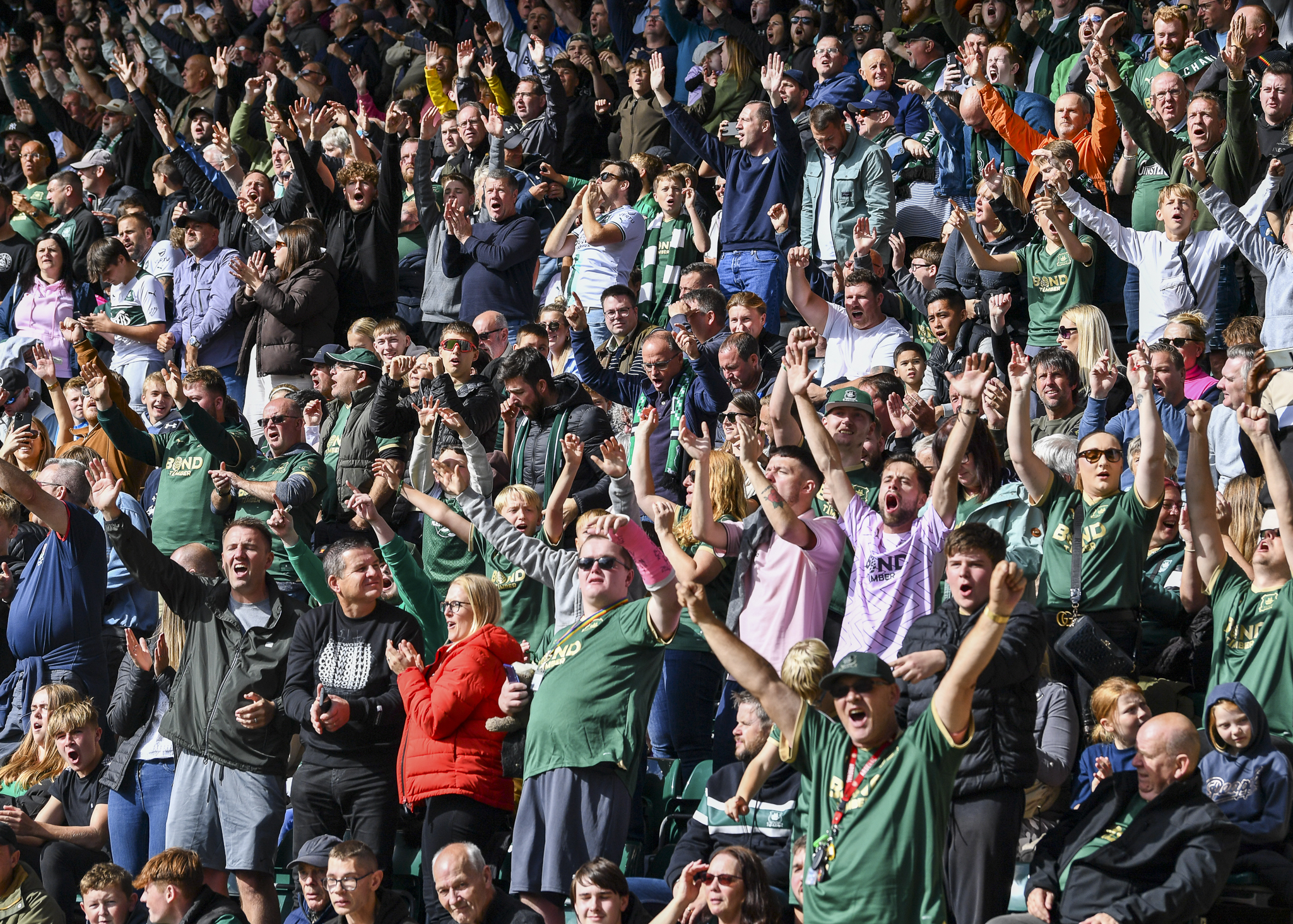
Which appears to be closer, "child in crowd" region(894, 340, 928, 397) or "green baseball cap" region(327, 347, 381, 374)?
"child in crowd" region(894, 340, 928, 397)

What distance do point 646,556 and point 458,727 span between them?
0.92 metres

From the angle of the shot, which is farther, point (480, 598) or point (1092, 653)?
point (480, 598)

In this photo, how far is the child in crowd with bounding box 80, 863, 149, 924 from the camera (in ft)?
20.0

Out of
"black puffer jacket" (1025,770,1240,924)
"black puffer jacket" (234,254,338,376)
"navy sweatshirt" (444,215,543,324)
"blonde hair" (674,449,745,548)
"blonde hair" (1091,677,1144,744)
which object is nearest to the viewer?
"black puffer jacket" (1025,770,1240,924)

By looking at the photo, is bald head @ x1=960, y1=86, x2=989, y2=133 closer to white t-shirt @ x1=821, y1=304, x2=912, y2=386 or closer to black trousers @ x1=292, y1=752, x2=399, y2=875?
white t-shirt @ x1=821, y1=304, x2=912, y2=386

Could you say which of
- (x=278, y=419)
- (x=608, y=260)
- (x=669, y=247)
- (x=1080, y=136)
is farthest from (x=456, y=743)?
(x=1080, y=136)

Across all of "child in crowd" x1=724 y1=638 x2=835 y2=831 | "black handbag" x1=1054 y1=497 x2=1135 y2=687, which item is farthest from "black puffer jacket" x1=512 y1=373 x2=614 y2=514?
"child in crowd" x1=724 y1=638 x2=835 y2=831

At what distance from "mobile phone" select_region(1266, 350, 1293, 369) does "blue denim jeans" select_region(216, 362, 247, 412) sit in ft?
19.8

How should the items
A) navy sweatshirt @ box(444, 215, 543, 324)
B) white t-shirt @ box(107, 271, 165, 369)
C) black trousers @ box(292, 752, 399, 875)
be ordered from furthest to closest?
1. white t-shirt @ box(107, 271, 165, 369)
2. navy sweatshirt @ box(444, 215, 543, 324)
3. black trousers @ box(292, 752, 399, 875)

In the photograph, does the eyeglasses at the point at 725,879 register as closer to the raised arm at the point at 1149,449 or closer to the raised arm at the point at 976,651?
the raised arm at the point at 976,651

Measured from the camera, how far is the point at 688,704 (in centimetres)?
664

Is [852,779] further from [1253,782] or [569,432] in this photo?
[569,432]

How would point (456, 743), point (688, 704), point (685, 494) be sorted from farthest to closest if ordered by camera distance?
point (685, 494), point (688, 704), point (456, 743)

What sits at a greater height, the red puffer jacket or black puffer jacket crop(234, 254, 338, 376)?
black puffer jacket crop(234, 254, 338, 376)
